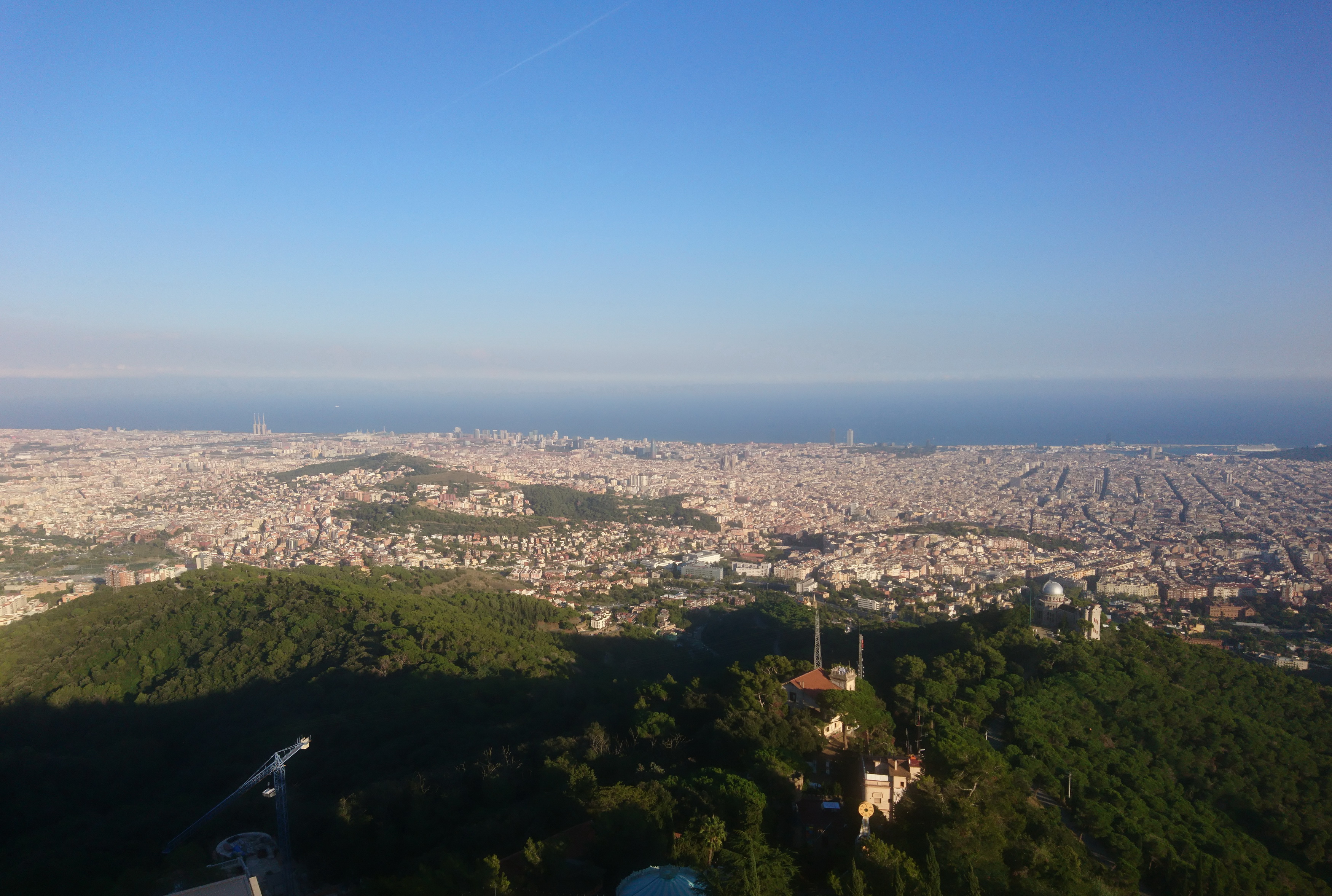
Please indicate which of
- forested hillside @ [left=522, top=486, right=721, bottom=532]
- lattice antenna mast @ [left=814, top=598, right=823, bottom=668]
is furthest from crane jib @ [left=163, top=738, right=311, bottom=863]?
forested hillside @ [left=522, top=486, right=721, bottom=532]

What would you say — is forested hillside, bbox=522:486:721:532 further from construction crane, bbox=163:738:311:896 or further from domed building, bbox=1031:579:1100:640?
construction crane, bbox=163:738:311:896

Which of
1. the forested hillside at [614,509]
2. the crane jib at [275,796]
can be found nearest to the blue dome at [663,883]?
the crane jib at [275,796]

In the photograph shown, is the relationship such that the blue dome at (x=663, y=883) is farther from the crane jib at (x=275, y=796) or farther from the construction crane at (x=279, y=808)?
the crane jib at (x=275, y=796)

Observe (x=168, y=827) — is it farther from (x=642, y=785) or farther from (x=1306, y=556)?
(x=1306, y=556)

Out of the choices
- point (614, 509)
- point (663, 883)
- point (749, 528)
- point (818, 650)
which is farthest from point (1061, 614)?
point (614, 509)

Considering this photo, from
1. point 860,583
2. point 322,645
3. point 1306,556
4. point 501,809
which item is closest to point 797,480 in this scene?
point 860,583

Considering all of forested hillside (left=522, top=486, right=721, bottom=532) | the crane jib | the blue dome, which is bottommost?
forested hillside (left=522, top=486, right=721, bottom=532)

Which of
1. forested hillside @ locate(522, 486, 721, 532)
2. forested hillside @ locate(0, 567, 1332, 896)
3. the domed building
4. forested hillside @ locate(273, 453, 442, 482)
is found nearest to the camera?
forested hillside @ locate(0, 567, 1332, 896)
